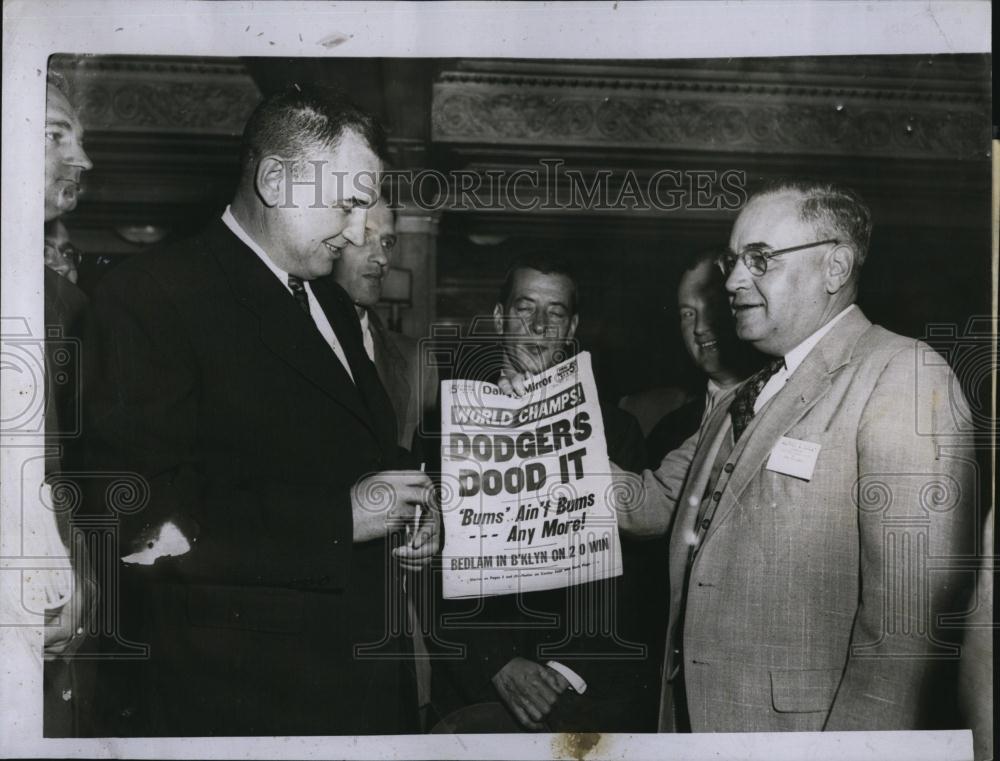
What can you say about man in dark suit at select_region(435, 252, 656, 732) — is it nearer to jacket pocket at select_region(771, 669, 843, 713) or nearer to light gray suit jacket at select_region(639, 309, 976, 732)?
light gray suit jacket at select_region(639, 309, 976, 732)

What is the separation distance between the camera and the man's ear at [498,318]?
162 centimetres

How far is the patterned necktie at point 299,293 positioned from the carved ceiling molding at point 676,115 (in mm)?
349

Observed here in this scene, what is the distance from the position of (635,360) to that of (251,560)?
734mm

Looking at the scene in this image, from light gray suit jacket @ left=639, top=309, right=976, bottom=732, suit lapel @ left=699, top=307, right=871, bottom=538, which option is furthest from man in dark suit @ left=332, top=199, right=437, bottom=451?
suit lapel @ left=699, top=307, right=871, bottom=538

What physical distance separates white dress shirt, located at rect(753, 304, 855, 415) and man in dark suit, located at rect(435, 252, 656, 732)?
0.22m

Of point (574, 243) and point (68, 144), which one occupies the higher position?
point (68, 144)

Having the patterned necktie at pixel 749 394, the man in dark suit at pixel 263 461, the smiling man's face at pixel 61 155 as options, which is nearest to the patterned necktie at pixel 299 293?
the man in dark suit at pixel 263 461

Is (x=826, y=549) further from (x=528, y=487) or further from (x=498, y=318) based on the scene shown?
(x=498, y=318)

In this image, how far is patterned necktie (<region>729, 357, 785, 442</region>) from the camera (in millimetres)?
1607

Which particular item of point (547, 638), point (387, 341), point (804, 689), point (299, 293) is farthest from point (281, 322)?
point (804, 689)

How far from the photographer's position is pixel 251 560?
5.11 feet

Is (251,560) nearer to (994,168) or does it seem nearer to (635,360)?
(635,360)

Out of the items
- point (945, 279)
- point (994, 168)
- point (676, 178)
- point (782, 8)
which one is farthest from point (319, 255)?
point (994, 168)

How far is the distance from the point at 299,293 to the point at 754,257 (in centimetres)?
79
